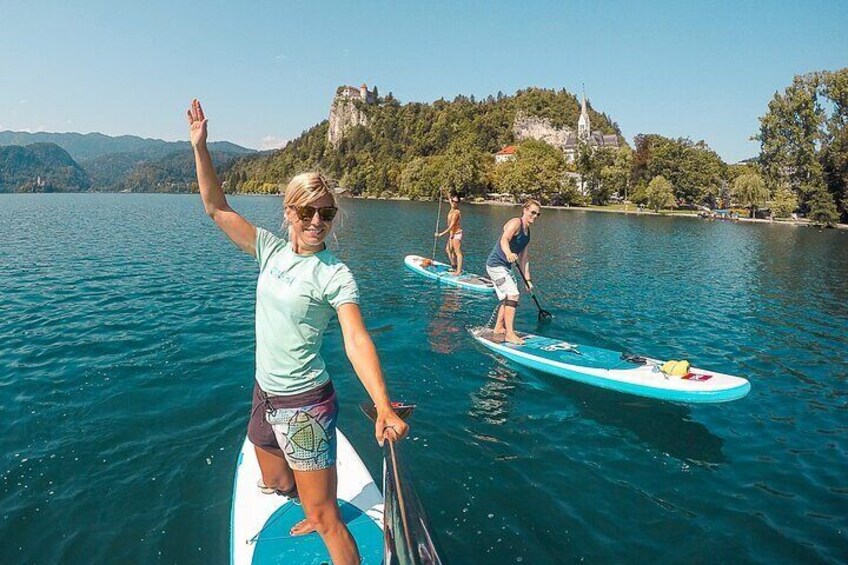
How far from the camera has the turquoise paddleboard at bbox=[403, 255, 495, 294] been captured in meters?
19.8

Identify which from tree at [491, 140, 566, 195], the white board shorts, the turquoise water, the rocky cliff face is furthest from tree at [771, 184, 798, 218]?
the rocky cliff face

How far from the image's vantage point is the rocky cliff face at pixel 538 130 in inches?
7205

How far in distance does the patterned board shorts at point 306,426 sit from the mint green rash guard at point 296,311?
0.09 meters

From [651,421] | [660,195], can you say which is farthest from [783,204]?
[651,421]

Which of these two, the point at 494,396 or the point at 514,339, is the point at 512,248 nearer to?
the point at 514,339

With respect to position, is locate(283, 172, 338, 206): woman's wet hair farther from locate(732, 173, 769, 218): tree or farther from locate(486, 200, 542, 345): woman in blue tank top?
locate(732, 173, 769, 218): tree

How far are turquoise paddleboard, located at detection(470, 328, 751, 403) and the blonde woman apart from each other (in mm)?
7527

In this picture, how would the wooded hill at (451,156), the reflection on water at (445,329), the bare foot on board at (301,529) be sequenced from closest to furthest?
the bare foot on board at (301,529) → the reflection on water at (445,329) → the wooded hill at (451,156)

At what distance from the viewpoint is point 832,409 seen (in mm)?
10125

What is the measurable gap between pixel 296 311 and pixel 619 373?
843cm

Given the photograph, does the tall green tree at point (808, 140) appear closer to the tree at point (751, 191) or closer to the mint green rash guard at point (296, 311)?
the tree at point (751, 191)

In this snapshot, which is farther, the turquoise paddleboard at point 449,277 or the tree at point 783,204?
the tree at point 783,204

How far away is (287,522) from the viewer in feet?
16.7

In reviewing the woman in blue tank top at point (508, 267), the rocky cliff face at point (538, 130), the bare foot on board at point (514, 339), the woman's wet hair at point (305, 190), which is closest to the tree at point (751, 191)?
the woman in blue tank top at point (508, 267)
